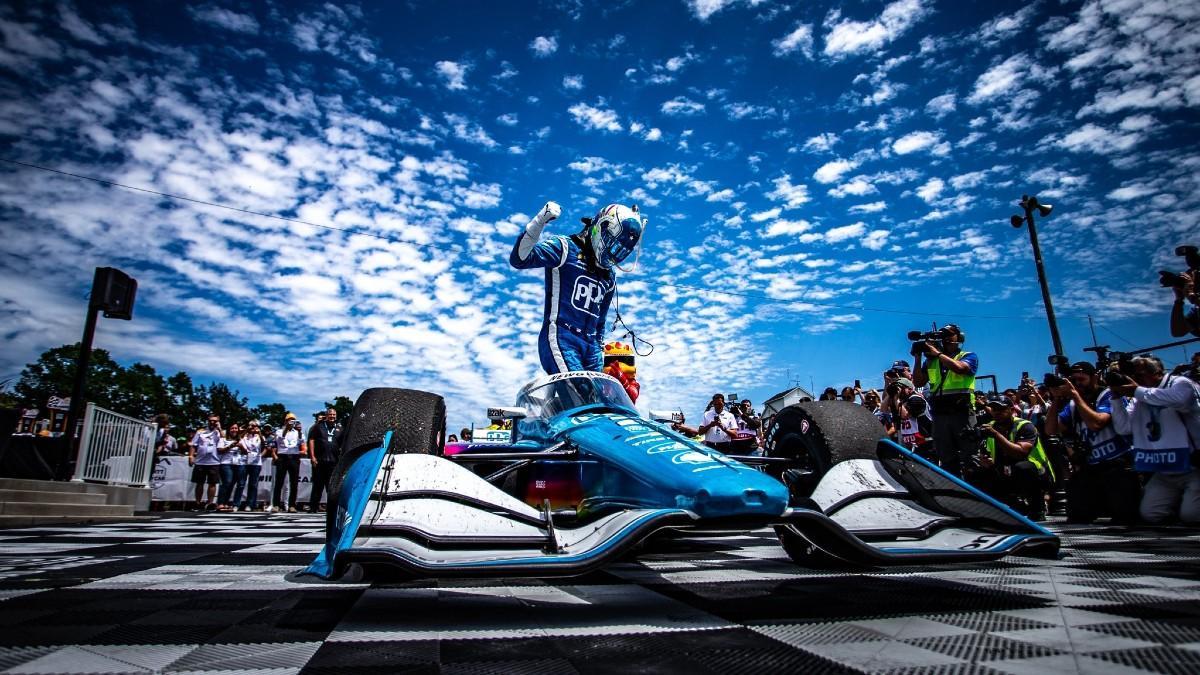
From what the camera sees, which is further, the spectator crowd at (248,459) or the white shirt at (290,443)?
the white shirt at (290,443)

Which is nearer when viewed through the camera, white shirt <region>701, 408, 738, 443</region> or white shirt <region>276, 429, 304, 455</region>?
white shirt <region>701, 408, 738, 443</region>

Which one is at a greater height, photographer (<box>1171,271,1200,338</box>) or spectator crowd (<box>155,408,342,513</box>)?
photographer (<box>1171,271,1200,338</box>)

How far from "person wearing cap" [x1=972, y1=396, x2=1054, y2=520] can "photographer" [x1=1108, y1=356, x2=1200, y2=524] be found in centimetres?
75

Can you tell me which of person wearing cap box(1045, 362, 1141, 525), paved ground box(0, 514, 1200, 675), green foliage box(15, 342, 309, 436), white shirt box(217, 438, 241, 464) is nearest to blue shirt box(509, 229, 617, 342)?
paved ground box(0, 514, 1200, 675)

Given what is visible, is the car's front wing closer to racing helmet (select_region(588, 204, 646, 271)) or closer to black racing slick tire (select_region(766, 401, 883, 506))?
black racing slick tire (select_region(766, 401, 883, 506))

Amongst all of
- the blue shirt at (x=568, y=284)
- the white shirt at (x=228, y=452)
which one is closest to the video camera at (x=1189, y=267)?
the blue shirt at (x=568, y=284)

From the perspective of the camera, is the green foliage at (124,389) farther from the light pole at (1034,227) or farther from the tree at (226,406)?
the light pole at (1034,227)

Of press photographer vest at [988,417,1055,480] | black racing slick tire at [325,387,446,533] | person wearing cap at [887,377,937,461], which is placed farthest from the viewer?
person wearing cap at [887,377,937,461]

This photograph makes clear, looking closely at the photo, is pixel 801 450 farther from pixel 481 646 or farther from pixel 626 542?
pixel 481 646

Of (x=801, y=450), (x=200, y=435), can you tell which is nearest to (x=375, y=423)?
(x=801, y=450)

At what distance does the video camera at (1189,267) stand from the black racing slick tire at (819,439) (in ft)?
13.3

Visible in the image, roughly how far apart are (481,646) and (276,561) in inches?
89.5

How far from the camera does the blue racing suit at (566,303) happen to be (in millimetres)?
4828

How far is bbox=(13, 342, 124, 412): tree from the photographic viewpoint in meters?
47.2
